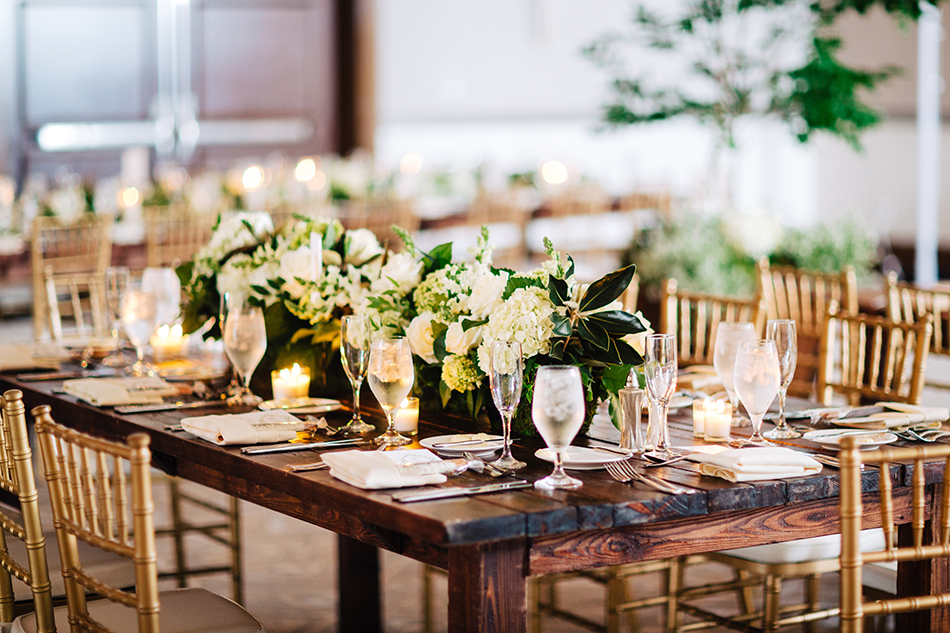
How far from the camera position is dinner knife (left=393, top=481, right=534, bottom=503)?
1.69 metres

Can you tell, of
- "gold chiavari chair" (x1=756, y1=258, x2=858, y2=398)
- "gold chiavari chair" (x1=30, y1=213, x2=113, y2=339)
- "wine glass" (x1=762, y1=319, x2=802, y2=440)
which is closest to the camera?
"wine glass" (x1=762, y1=319, x2=802, y2=440)

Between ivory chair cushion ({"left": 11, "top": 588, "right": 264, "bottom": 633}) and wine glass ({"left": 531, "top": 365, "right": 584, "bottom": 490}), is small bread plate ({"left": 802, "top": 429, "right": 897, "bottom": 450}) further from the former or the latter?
ivory chair cushion ({"left": 11, "top": 588, "right": 264, "bottom": 633})

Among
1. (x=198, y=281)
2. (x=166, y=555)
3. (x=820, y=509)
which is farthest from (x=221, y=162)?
(x=820, y=509)

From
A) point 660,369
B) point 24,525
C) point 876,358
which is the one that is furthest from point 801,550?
point 24,525

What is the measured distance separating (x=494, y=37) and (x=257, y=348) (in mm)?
9131

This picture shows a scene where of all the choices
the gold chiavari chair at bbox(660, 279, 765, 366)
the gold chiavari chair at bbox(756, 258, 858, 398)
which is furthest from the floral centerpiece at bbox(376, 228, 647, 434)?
the gold chiavari chair at bbox(756, 258, 858, 398)

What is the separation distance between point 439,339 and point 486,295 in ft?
0.49

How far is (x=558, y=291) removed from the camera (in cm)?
206

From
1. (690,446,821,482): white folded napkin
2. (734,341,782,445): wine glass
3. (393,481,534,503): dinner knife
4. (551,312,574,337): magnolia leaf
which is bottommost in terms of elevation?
(393,481,534,503): dinner knife

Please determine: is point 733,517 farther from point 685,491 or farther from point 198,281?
point 198,281

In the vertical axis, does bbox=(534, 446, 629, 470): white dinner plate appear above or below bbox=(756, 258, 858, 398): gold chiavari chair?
below

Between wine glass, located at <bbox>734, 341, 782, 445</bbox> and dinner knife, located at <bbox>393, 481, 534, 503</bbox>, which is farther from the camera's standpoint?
wine glass, located at <bbox>734, 341, 782, 445</bbox>

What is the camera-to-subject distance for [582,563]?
172cm

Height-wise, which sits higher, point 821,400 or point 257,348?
point 257,348
